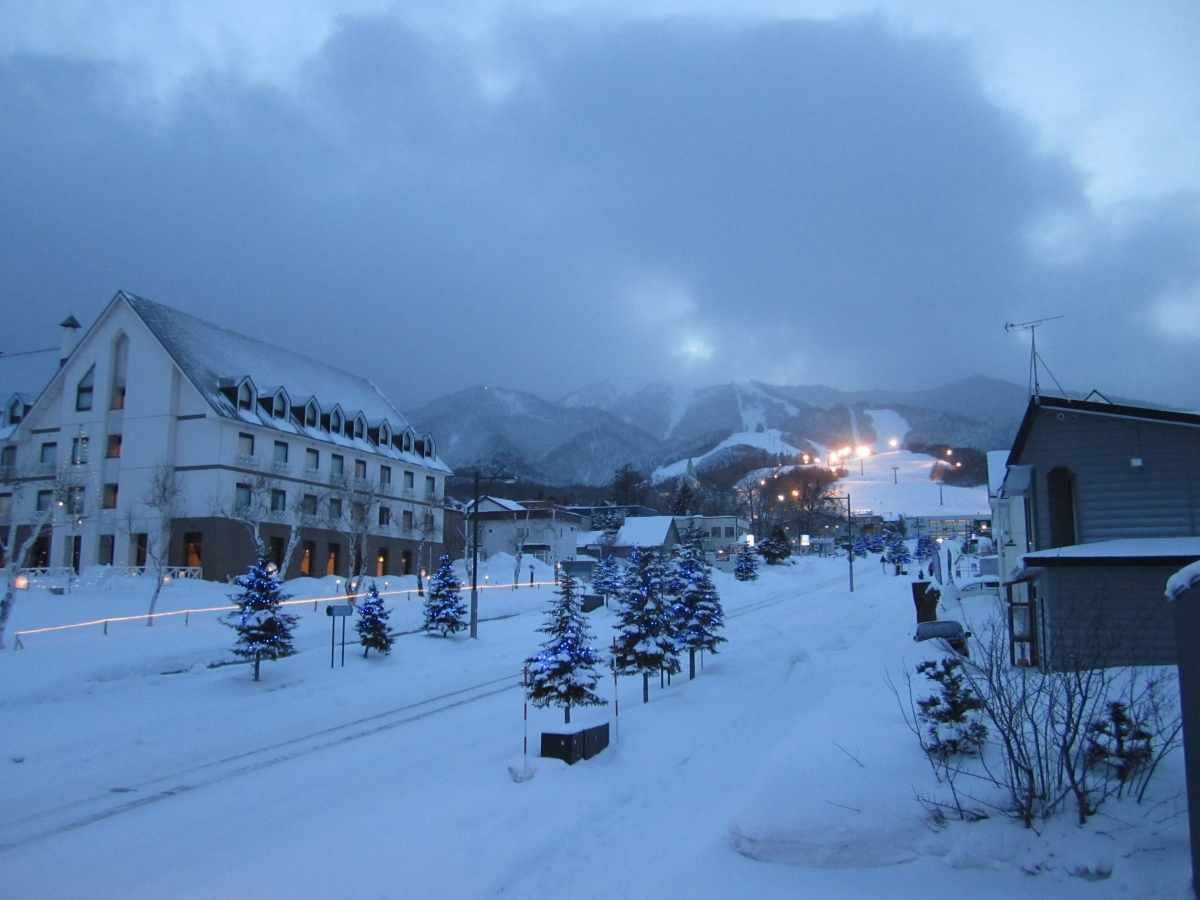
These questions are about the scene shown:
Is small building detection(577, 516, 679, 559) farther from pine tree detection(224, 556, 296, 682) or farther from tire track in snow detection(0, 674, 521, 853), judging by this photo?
tire track in snow detection(0, 674, 521, 853)

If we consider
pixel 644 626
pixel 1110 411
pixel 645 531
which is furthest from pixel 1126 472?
pixel 645 531

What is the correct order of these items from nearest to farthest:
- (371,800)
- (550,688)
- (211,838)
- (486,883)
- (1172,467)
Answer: (486,883)
(211,838)
(371,800)
(550,688)
(1172,467)

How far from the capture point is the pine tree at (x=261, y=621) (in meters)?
24.8

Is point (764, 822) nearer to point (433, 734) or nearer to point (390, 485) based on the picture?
point (433, 734)

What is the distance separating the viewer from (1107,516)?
19781mm

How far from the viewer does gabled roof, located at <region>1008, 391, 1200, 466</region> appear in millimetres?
19094

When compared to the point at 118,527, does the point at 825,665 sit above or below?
below

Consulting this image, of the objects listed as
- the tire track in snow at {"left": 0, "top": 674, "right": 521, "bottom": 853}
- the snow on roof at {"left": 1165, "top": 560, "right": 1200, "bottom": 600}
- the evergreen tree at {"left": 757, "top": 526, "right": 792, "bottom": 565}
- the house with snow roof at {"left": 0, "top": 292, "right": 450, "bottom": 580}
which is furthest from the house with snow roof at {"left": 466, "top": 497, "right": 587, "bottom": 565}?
the snow on roof at {"left": 1165, "top": 560, "right": 1200, "bottom": 600}

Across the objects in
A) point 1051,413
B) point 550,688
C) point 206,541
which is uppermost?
point 1051,413

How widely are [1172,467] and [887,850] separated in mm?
15181

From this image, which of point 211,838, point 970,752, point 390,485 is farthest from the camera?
point 390,485

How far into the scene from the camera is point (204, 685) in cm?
2350

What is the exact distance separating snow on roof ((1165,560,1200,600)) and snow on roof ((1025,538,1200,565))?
1134cm

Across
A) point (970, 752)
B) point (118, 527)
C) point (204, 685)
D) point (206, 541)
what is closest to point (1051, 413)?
point (970, 752)
